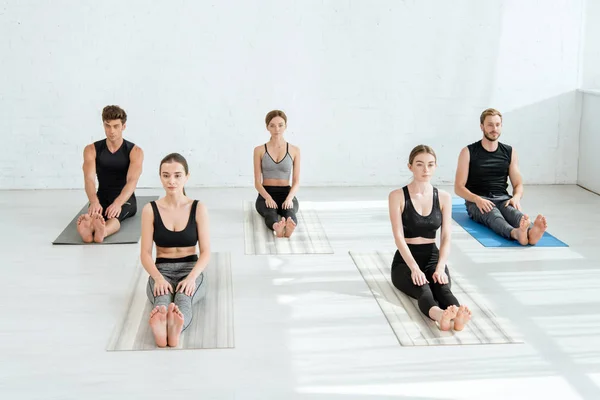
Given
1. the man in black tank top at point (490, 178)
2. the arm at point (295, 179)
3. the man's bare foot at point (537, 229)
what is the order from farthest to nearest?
the arm at point (295, 179) → the man in black tank top at point (490, 178) → the man's bare foot at point (537, 229)

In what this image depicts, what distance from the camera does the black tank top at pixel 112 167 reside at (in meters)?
5.82

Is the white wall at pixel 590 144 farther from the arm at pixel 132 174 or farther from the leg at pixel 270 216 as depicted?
the arm at pixel 132 174

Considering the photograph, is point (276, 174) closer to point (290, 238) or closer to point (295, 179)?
point (295, 179)

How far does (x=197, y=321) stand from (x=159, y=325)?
1.17 feet

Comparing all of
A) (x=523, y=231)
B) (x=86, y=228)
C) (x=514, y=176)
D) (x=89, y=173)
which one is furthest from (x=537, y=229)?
(x=89, y=173)

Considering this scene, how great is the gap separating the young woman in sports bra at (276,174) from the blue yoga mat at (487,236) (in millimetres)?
1272

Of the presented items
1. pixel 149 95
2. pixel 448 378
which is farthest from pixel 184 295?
pixel 149 95

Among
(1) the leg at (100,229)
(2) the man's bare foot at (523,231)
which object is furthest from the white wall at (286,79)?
(2) the man's bare foot at (523,231)

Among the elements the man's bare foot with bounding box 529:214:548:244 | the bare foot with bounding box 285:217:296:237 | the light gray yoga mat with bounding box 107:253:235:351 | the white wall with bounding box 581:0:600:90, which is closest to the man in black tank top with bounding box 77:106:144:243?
the light gray yoga mat with bounding box 107:253:235:351

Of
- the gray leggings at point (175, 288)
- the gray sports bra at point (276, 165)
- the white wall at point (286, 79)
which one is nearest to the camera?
the gray leggings at point (175, 288)

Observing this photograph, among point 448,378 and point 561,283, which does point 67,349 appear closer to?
point 448,378

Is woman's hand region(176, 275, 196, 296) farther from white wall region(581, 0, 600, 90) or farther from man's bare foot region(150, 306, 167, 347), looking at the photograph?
white wall region(581, 0, 600, 90)

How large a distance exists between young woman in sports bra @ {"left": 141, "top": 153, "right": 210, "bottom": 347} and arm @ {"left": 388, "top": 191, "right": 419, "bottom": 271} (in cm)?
101

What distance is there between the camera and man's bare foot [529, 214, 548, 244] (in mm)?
5289
